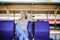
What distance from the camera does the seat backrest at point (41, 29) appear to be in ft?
10.5

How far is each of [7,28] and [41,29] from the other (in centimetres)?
81

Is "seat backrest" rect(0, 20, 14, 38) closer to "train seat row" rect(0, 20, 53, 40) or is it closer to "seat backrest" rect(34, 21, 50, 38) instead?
"train seat row" rect(0, 20, 53, 40)

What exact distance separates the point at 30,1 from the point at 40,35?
145 centimetres

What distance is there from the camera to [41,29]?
10.8 ft

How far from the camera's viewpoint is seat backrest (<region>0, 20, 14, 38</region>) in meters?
3.08

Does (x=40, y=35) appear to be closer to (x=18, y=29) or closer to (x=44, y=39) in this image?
(x=44, y=39)

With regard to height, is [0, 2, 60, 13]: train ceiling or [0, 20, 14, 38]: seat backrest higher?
[0, 2, 60, 13]: train ceiling

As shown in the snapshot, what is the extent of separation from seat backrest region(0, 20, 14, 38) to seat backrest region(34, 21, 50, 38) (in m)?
0.56

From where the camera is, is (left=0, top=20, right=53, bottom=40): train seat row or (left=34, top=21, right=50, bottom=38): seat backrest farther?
(left=34, top=21, right=50, bottom=38): seat backrest

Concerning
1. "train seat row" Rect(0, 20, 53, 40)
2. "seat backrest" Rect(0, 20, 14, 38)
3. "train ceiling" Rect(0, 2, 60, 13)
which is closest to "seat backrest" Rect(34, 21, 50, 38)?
"train seat row" Rect(0, 20, 53, 40)

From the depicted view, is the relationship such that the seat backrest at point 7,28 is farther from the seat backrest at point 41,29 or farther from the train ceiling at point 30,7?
the train ceiling at point 30,7

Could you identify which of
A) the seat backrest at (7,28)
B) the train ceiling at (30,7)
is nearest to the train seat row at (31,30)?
the seat backrest at (7,28)

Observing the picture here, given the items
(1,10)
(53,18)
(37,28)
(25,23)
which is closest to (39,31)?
(37,28)

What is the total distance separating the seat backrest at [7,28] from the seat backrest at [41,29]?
0.56 metres
